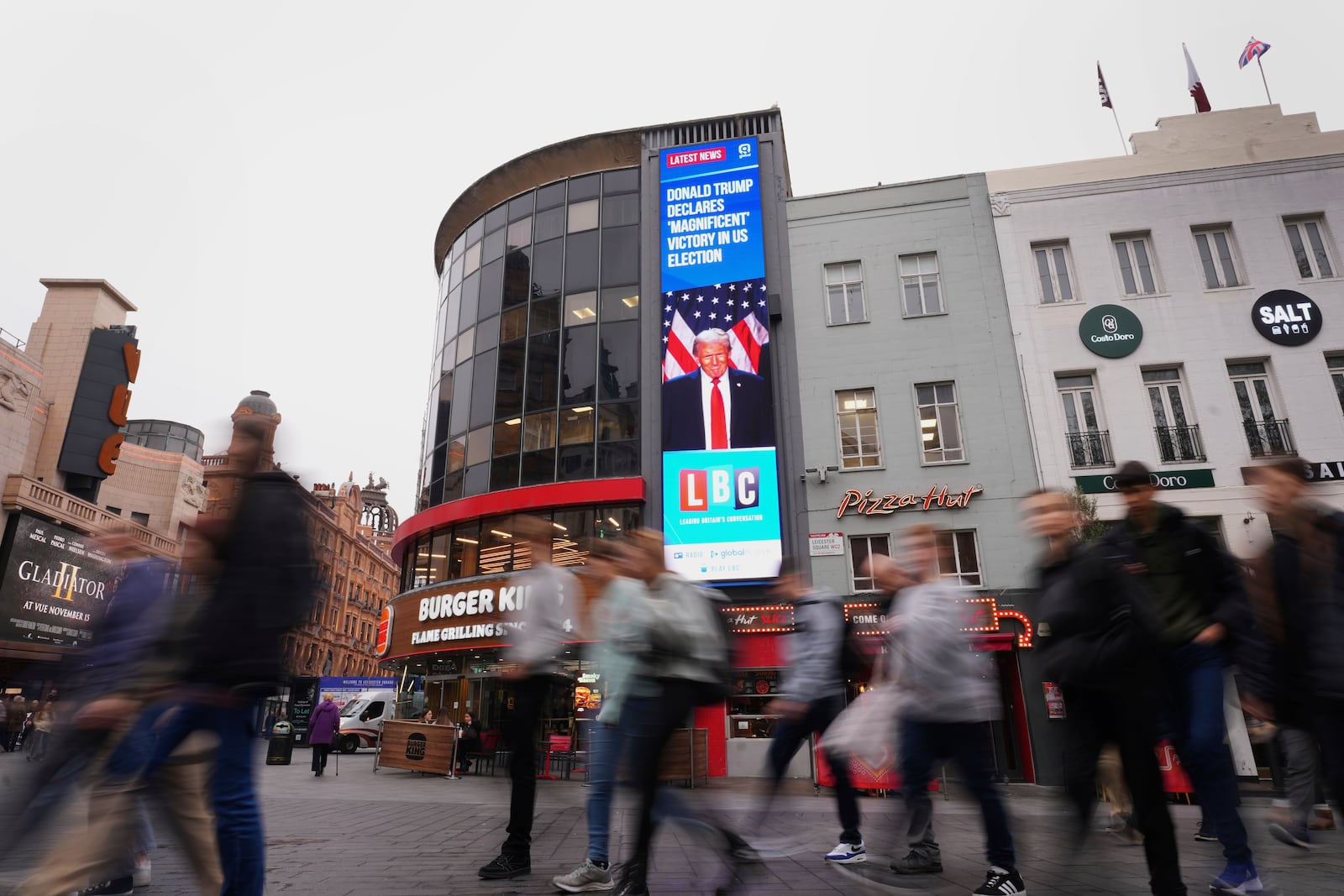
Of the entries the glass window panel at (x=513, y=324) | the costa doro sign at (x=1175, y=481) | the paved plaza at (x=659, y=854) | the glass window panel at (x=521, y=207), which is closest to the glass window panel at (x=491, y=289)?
the glass window panel at (x=513, y=324)

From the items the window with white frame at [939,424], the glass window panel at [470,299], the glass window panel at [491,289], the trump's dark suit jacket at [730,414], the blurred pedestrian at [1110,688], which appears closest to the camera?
the blurred pedestrian at [1110,688]

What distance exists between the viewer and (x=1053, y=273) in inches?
743

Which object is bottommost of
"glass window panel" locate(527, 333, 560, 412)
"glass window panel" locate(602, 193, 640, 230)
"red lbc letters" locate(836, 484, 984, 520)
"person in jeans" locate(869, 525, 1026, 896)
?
"person in jeans" locate(869, 525, 1026, 896)

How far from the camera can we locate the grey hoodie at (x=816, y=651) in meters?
5.19

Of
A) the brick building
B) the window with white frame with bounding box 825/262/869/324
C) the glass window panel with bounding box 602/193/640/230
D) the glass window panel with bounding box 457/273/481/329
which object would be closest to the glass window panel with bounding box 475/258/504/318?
the glass window panel with bounding box 457/273/481/329

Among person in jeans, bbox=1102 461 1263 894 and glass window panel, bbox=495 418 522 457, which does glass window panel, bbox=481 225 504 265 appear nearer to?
glass window panel, bbox=495 418 522 457

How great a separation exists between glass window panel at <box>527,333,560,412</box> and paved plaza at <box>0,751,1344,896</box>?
526 inches

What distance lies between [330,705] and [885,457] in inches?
593

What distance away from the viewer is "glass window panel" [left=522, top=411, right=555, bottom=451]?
69.3 feet

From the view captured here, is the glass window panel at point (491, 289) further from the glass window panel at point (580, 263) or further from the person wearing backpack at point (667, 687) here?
the person wearing backpack at point (667, 687)

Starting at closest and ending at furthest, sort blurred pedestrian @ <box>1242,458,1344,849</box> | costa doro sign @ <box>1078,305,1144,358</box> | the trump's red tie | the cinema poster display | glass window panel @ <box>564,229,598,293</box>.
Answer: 1. blurred pedestrian @ <box>1242,458,1344,849</box>
2. costa doro sign @ <box>1078,305,1144,358</box>
3. the trump's red tie
4. glass window panel @ <box>564,229,598,293</box>
5. the cinema poster display

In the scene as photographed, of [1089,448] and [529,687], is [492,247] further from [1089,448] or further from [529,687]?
[529,687]

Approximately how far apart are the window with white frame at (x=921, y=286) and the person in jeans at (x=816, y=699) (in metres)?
15.7

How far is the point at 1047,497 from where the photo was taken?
4.50 metres
